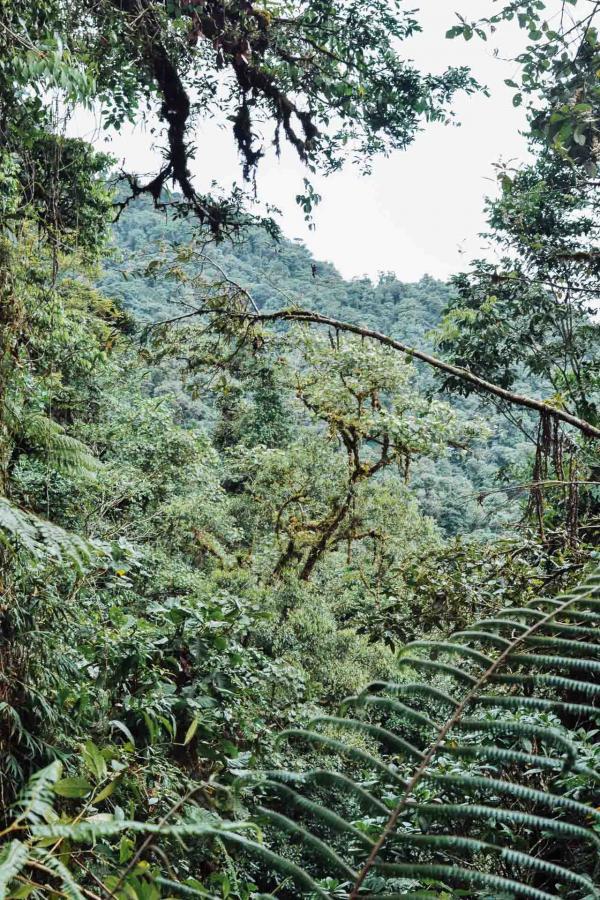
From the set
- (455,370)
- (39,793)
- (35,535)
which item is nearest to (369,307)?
(455,370)

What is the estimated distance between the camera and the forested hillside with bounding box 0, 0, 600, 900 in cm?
78

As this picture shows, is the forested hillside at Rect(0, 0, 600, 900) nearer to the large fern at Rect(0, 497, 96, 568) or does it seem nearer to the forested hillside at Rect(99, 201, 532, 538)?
the large fern at Rect(0, 497, 96, 568)

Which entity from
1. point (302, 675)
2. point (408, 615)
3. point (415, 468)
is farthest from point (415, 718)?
point (415, 468)

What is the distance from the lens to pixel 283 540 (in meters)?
8.73

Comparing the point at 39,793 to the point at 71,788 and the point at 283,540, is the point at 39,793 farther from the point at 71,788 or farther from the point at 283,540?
the point at 283,540

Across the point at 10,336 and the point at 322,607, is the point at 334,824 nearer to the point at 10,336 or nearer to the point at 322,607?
the point at 10,336

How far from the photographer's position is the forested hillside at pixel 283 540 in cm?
78

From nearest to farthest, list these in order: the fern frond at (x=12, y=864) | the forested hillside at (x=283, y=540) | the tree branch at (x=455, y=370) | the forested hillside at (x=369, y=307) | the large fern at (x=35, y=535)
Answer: the fern frond at (x=12, y=864) → the forested hillside at (x=283, y=540) → the large fern at (x=35, y=535) → the tree branch at (x=455, y=370) → the forested hillside at (x=369, y=307)

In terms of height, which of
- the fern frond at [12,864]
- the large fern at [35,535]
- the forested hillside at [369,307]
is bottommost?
the fern frond at [12,864]

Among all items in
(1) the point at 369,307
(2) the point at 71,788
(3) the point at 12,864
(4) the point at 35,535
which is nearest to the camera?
(3) the point at 12,864

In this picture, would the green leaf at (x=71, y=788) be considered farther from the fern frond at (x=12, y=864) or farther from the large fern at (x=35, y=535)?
the large fern at (x=35, y=535)

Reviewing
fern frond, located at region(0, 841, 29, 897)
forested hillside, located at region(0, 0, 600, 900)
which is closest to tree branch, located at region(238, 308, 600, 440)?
forested hillside, located at region(0, 0, 600, 900)

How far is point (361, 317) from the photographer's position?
20234 mm

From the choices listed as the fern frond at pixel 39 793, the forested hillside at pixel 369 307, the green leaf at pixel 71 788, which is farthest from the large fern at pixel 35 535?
the forested hillside at pixel 369 307
